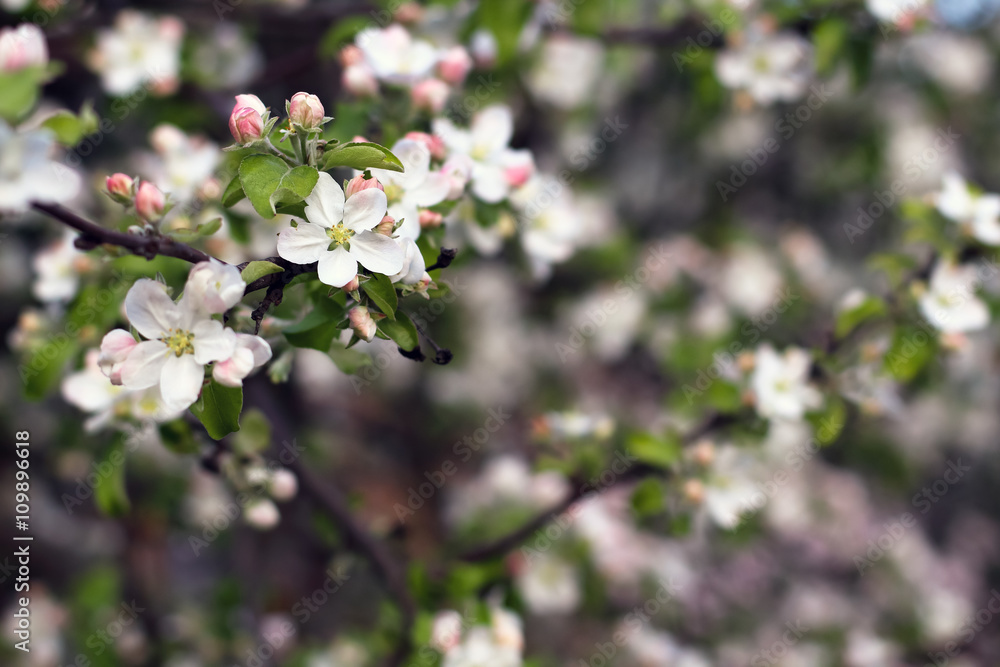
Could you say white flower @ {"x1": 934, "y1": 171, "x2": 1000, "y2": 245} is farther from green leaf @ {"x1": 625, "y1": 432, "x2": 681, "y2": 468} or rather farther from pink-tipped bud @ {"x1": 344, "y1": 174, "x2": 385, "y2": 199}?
pink-tipped bud @ {"x1": 344, "y1": 174, "x2": 385, "y2": 199}

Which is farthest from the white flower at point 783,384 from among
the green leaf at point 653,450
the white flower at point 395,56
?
the white flower at point 395,56

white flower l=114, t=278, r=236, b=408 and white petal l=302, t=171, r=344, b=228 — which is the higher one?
white petal l=302, t=171, r=344, b=228

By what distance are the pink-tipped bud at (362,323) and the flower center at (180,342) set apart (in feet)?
0.66

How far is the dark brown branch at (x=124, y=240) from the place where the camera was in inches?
36.9

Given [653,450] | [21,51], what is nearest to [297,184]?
[21,51]

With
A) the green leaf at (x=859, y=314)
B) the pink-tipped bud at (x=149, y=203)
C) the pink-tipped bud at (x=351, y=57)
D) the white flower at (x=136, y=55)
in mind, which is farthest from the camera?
the white flower at (x=136, y=55)

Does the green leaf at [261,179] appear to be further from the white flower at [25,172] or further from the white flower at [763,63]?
the white flower at [763,63]

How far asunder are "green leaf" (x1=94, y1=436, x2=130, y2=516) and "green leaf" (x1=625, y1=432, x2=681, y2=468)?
3.42 ft

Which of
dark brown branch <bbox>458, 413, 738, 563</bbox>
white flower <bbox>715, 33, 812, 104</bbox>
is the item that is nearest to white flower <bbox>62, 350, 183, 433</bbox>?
dark brown branch <bbox>458, 413, 738, 563</bbox>

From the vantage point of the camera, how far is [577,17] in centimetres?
193

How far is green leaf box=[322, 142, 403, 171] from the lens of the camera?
34.9 inches

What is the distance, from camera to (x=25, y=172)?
3.14 ft

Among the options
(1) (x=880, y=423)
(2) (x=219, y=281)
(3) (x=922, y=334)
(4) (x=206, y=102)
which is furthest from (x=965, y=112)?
(2) (x=219, y=281)

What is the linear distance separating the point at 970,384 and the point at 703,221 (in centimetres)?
137
